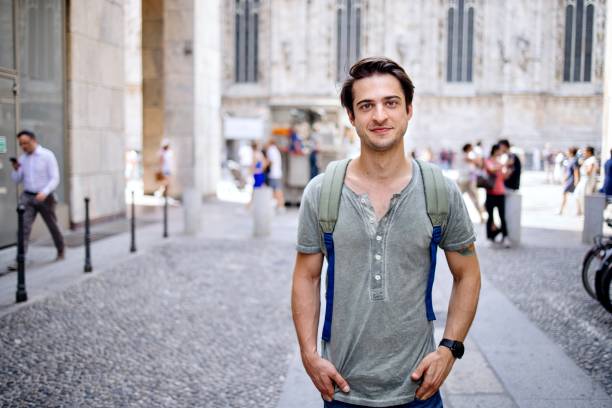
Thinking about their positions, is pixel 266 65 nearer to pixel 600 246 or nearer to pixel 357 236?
pixel 600 246

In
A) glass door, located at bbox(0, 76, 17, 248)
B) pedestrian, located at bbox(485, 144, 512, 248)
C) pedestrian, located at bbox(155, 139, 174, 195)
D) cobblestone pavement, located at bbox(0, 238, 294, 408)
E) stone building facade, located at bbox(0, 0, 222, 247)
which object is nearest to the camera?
cobblestone pavement, located at bbox(0, 238, 294, 408)

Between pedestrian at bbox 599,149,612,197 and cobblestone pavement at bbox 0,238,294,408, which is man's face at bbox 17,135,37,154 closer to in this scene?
cobblestone pavement at bbox 0,238,294,408

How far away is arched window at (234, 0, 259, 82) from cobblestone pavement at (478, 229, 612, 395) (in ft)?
110

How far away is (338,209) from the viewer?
101 inches

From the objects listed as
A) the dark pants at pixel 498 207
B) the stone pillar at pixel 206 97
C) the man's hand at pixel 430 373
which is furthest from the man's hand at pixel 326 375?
the stone pillar at pixel 206 97

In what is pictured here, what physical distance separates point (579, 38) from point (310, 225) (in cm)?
4428

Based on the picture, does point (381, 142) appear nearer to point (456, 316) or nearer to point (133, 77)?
point (456, 316)

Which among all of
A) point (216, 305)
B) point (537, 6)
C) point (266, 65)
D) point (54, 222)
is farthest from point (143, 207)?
point (537, 6)

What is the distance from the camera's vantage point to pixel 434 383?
8.28 ft

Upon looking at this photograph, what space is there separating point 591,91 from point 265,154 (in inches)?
1189

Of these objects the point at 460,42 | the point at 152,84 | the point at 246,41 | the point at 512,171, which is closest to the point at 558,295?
the point at 512,171

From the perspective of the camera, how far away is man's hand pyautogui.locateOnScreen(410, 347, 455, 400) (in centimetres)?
251

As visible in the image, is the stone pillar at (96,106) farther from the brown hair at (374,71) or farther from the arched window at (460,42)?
the arched window at (460,42)

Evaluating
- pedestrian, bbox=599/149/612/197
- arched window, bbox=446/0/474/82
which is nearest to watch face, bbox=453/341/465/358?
pedestrian, bbox=599/149/612/197
